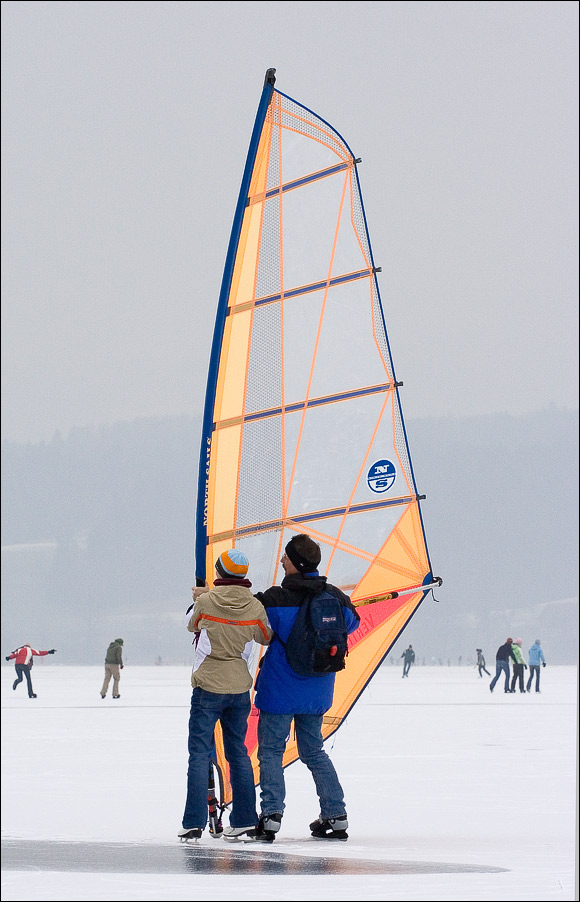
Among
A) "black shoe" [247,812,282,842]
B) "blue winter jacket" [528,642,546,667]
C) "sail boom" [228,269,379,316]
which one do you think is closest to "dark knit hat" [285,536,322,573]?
"black shoe" [247,812,282,842]

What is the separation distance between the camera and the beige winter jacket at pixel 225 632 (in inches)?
266

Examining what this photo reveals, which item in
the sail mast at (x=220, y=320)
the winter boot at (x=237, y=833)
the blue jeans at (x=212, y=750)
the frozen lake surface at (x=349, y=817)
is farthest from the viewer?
the sail mast at (x=220, y=320)

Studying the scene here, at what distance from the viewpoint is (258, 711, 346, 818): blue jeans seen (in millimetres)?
6742

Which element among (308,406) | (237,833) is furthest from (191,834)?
(308,406)

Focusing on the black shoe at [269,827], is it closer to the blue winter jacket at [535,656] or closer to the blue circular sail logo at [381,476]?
the blue circular sail logo at [381,476]

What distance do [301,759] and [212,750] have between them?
43 centimetres

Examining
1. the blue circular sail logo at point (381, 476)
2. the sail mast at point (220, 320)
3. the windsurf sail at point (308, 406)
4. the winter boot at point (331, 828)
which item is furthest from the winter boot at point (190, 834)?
the blue circular sail logo at point (381, 476)

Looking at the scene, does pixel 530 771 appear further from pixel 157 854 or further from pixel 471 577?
pixel 471 577

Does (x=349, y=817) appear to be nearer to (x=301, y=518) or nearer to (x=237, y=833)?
(x=237, y=833)

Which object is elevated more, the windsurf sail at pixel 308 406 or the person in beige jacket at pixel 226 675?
the windsurf sail at pixel 308 406

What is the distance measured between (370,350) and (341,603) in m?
2.12

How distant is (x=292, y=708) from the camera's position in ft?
22.4

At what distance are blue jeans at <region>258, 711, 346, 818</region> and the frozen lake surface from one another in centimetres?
19

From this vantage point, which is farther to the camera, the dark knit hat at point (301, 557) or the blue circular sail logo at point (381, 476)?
the blue circular sail logo at point (381, 476)
